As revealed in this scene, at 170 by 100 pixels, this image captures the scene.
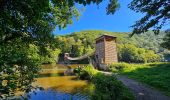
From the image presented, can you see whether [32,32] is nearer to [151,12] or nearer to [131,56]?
[151,12]

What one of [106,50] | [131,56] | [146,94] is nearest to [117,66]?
[106,50]

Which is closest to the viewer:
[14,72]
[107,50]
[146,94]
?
[14,72]

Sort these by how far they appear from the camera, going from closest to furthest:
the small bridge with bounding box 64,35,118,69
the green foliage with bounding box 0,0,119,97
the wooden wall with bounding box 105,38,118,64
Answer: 1. the green foliage with bounding box 0,0,119,97
2. the small bridge with bounding box 64,35,118,69
3. the wooden wall with bounding box 105,38,118,64

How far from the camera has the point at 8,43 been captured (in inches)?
350

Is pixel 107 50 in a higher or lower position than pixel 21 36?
higher

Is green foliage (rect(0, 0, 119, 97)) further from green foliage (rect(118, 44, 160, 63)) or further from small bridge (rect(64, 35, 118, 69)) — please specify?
green foliage (rect(118, 44, 160, 63))

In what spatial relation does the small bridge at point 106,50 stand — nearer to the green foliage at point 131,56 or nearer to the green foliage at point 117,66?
the green foliage at point 117,66

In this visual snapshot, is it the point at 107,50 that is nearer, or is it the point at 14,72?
the point at 14,72

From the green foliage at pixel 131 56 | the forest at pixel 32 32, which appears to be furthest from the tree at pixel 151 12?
the green foliage at pixel 131 56

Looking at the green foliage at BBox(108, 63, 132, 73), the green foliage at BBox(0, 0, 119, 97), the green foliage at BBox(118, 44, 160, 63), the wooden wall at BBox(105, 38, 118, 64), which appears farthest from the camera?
the green foliage at BBox(118, 44, 160, 63)

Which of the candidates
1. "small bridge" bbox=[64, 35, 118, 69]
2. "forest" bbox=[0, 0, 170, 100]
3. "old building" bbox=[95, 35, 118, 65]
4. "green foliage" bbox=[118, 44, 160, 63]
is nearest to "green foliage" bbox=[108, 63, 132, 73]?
"small bridge" bbox=[64, 35, 118, 69]

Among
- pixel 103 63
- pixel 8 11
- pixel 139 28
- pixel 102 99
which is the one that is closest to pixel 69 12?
pixel 139 28

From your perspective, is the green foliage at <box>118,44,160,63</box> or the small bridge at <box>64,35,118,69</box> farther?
the green foliage at <box>118,44,160,63</box>

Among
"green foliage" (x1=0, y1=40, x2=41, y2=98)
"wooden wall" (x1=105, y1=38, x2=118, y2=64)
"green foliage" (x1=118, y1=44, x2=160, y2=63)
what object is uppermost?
"green foliage" (x1=118, y1=44, x2=160, y2=63)
